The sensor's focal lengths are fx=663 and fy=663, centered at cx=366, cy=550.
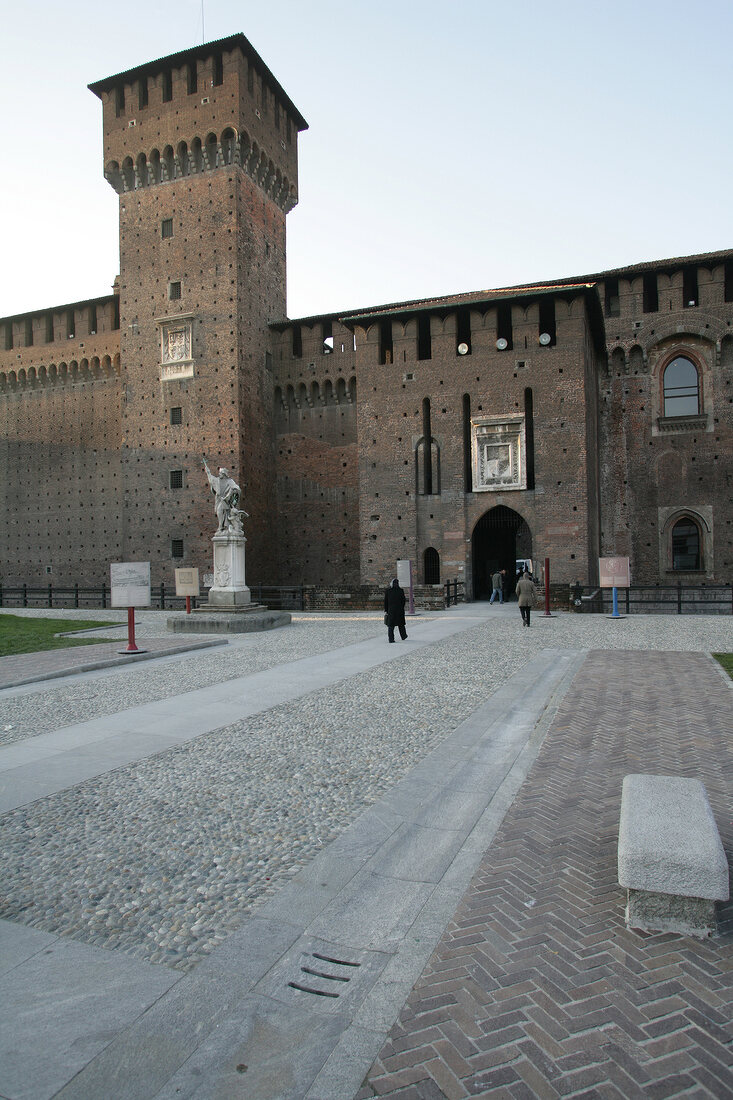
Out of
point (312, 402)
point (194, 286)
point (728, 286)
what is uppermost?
point (194, 286)

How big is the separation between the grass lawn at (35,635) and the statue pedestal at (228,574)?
9.79 feet

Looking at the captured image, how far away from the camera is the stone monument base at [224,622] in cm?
1549

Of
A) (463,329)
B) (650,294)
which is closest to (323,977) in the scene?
(463,329)

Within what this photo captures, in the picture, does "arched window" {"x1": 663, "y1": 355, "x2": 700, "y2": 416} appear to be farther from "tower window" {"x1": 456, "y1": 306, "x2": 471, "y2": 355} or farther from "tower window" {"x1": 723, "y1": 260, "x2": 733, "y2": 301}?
"tower window" {"x1": 456, "y1": 306, "x2": 471, "y2": 355}

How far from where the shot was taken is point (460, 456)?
1015 inches

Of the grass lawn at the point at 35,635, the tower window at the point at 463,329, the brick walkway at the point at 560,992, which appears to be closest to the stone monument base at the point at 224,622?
the grass lawn at the point at 35,635

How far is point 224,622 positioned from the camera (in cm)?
1555

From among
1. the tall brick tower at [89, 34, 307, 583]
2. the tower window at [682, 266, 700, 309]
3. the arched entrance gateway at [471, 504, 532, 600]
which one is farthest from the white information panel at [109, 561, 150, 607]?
the tower window at [682, 266, 700, 309]

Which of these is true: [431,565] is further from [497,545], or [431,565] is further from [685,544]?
[685,544]

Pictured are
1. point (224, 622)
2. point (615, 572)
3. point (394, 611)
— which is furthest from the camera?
point (615, 572)

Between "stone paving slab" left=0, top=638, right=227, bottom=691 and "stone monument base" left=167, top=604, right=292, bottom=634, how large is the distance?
1.58 meters

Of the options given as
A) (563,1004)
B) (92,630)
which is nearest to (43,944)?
(563,1004)

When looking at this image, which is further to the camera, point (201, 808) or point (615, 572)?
point (615, 572)

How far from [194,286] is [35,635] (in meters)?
20.5
